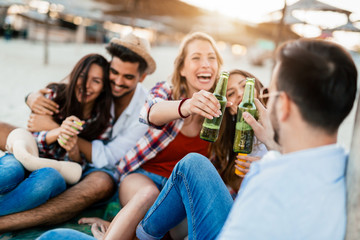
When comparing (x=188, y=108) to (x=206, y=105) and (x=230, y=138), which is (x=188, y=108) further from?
(x=230, y=138)

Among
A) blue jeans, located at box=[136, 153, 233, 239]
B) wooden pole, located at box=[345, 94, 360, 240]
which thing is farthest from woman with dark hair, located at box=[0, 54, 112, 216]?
wooden pole, located at box=[345, 94, 360, 240]

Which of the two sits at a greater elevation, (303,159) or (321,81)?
(321,81)

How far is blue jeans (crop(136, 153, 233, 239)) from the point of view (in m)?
1.91

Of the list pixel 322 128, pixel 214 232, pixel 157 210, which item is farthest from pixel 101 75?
pixel 322 128

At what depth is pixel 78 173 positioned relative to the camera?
3084mm

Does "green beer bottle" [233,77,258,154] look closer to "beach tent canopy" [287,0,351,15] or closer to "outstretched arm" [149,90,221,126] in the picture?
"outstretched arm" [149,90,221,126]

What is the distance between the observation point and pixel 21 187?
2.66 m

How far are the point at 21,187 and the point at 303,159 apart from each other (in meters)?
2.34

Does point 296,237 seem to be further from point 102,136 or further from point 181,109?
point 102,136

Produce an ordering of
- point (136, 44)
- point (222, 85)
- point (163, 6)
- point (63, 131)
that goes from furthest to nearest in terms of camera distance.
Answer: point (163, 6), point (136, 44), point (63, 131), point (222, 85)

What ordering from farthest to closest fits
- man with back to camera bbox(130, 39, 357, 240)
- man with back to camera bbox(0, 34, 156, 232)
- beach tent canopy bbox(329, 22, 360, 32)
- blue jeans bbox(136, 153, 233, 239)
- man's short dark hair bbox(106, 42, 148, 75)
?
beach tent canopy bbox(329, 22, 360, 32), man's short dark hair bbox(106, 42, 148, 75), man with back to camera bbox(0, 34, 156, 232), blue jeans bbox(136, 153, 233, 239), man with back to camera bbox(130, 39, 357, 240)

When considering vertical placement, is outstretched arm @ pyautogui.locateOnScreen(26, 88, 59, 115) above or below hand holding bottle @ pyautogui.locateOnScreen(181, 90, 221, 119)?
below

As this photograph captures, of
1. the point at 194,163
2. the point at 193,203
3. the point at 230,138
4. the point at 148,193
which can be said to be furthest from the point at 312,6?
the point at 193,203

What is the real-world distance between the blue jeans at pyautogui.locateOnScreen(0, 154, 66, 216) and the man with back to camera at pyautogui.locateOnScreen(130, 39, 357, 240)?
192cm
